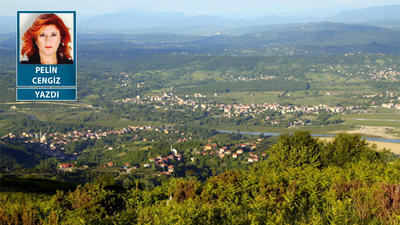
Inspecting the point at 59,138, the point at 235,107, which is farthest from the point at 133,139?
the point at 235,107

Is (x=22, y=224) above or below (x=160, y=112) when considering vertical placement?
above

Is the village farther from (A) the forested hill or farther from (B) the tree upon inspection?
(A) the forested hill

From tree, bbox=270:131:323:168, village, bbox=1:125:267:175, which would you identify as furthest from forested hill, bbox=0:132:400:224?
village, bbox=1:125:267:175

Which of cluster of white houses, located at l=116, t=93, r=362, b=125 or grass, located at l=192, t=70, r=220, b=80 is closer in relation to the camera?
cluster of white houses, located at l=116, t=93, r=362, b=125

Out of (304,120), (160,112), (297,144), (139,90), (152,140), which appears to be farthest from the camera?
(139,90)

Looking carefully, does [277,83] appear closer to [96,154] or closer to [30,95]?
[96,154]

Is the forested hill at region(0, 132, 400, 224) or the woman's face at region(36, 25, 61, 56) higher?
the woman's face at region(36, 25, 61, 56)

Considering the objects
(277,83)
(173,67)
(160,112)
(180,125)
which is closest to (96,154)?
(180,125)

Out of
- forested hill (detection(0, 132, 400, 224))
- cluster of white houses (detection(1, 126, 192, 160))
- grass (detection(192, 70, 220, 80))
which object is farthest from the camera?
grass (detection(192, 70, 220, 80))
